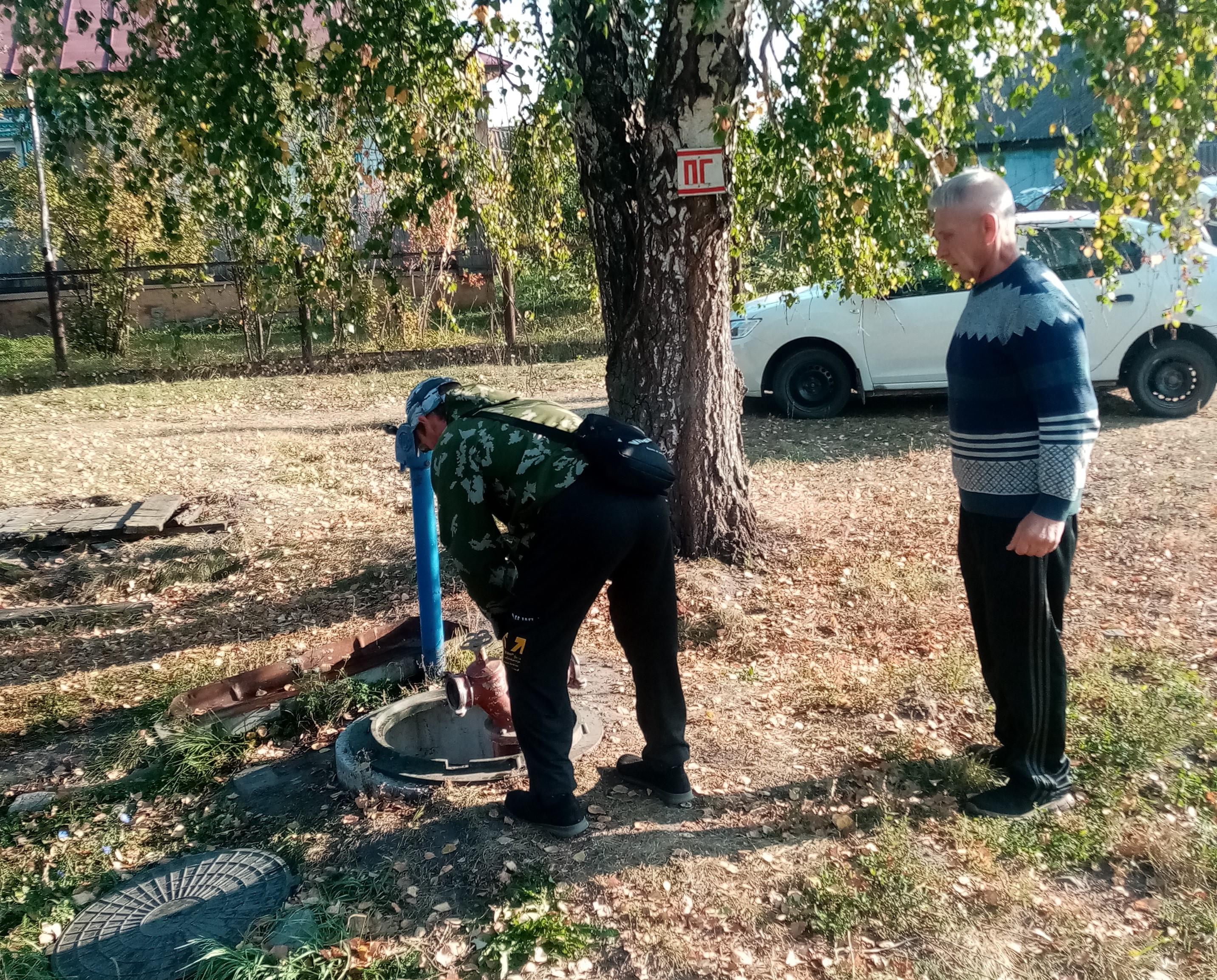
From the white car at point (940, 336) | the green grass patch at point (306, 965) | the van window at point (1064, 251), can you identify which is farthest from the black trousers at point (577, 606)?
the van window at point (1064, 251)

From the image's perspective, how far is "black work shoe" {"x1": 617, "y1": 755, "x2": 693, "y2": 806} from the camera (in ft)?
12.3

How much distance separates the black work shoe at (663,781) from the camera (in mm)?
3762

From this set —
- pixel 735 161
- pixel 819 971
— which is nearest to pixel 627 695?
pixel 819 971

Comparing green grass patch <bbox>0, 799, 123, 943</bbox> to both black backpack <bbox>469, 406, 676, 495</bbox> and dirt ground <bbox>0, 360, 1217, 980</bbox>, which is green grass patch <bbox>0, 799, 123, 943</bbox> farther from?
black backpack <bbox>469, 406, 676, 495</bbox>

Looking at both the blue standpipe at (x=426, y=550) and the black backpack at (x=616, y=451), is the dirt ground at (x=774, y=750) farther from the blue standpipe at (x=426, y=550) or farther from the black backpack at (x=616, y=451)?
the black backpack at (x=616, y=451)

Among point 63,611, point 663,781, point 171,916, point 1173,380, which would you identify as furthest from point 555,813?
point 1173,380

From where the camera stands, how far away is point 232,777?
4160 mm

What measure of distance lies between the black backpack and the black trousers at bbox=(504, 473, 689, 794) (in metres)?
0.05

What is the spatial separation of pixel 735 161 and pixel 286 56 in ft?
9.96

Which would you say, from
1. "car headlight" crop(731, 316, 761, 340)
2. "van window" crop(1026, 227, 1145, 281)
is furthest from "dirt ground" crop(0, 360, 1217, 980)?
"car headlight" crop(731, 316, 761, 340)

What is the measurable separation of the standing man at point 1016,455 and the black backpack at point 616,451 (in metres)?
1.02

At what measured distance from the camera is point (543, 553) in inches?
127

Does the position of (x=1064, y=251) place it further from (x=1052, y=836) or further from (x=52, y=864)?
(x=52, y=864)

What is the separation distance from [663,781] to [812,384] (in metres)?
7.33
